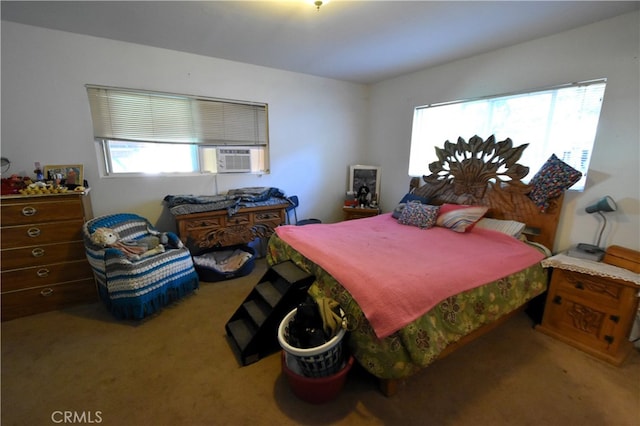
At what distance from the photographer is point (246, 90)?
321cm

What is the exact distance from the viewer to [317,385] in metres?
1.41

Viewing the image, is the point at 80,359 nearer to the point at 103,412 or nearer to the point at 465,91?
the point at 103,412

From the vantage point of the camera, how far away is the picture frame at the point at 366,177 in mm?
4004

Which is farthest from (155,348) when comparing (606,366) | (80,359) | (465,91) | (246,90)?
(465,91)

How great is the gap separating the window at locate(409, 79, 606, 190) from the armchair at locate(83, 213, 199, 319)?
10.4 feet

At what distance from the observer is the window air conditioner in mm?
3240

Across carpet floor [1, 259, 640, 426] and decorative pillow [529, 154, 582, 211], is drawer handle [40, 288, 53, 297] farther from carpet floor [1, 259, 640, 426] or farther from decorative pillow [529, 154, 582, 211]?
decorative pillow [529, 154, 582, 211]

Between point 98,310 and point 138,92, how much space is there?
6.86ft

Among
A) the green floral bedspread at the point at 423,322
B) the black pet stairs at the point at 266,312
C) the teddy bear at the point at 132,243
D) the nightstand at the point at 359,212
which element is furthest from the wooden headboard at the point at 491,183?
the teddy bear at the point at 132,243

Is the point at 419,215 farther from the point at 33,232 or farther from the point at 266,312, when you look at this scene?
A: the point at 33,232

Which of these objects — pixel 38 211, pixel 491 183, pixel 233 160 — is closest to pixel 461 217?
pixel 491 183

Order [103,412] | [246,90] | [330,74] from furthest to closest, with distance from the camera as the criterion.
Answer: [330,74], [246,90], [103,412]

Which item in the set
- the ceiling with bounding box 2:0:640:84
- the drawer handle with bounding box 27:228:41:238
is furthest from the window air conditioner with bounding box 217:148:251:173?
the drawer handle with bounding box 27:228:41:238

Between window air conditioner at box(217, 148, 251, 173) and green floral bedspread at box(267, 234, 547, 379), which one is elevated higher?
window air conditioner at box(217, 148, 251, 173)
